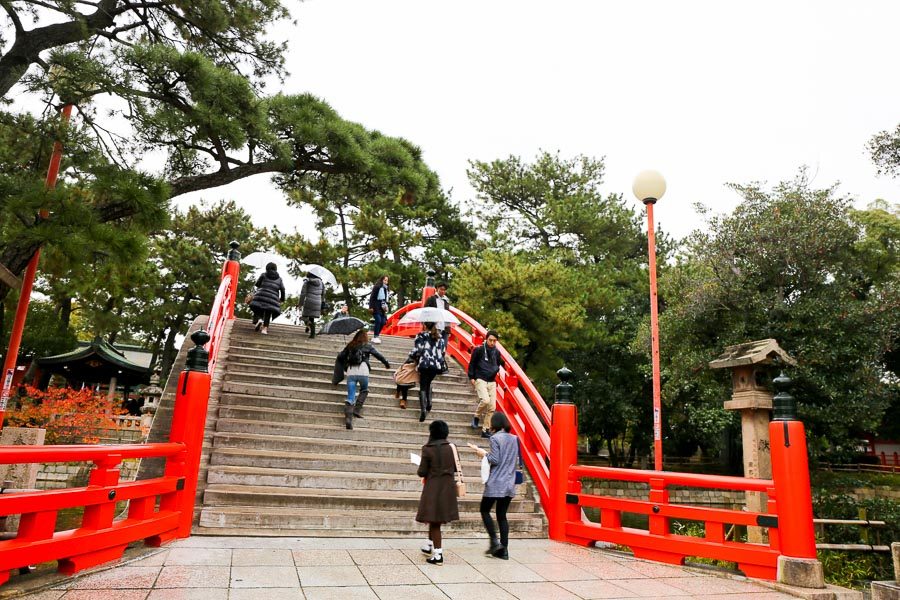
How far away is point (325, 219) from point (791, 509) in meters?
21.0

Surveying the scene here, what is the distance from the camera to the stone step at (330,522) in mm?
5434

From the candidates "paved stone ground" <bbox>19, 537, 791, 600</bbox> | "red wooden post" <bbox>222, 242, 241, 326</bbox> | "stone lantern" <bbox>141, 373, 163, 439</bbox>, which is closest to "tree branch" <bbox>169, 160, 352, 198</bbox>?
"red wooden post" <bbox>222, 242, 241, 326</bbox>

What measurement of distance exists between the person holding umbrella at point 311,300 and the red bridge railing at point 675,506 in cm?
546

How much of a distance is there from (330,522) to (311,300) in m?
6.43

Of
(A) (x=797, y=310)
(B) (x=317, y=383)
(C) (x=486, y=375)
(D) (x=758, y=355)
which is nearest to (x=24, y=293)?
(B) (x=317, y=383)

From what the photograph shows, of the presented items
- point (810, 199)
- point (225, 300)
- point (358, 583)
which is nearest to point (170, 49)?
point (225, 300)

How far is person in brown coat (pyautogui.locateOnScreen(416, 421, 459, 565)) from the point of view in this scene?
4.86 metres

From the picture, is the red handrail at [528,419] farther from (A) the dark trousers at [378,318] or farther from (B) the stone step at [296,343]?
(A) the dark trousers at [378,318]

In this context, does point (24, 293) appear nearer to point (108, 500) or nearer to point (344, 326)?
point (344, 326)

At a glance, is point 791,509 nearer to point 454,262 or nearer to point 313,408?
point 313,408

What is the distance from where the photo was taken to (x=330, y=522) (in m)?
5.73

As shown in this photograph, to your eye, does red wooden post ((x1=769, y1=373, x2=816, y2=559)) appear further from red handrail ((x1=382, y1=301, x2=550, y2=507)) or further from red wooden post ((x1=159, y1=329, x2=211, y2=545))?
red wooden post ((x1=159, y1=329, x2=211, y2=545))

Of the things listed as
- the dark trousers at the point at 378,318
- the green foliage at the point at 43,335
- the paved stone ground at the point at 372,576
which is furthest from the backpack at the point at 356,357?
the green foliage at the point at 43,335

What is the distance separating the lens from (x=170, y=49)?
745 cm
